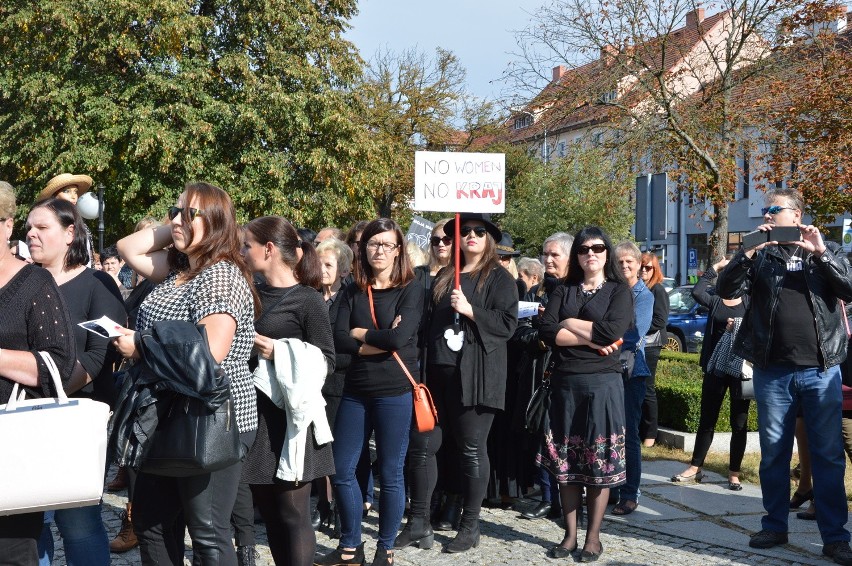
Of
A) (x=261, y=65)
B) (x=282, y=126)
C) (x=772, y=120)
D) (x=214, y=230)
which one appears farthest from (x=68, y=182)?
(x=261, y=65)

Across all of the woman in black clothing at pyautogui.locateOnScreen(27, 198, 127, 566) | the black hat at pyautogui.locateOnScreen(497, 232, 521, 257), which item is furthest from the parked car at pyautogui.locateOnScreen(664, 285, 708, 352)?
the woman in black clothing at pyautogui.locateOnScreen(27, 198, 127, 566)

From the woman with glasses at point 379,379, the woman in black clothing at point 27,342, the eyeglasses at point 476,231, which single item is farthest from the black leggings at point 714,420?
the woman in black clothing at point 27,342

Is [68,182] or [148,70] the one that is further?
[148,70]

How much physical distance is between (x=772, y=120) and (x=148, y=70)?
1616 centimetres

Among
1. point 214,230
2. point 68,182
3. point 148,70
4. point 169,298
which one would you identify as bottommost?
point 169,298

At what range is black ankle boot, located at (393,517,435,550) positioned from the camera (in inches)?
220

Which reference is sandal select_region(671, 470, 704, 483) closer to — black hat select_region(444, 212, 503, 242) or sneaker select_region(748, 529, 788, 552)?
sneaker select_region(748, 529, 788, 552)

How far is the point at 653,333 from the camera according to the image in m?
8.36

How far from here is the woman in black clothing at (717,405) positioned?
710 centimetres

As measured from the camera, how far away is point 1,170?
26.5 m

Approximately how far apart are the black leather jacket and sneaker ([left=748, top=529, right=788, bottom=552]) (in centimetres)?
100

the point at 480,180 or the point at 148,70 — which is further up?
the point at 148,70

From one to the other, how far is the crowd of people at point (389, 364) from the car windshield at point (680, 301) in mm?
12680

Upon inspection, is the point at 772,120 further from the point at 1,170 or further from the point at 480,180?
the point at 1,170
